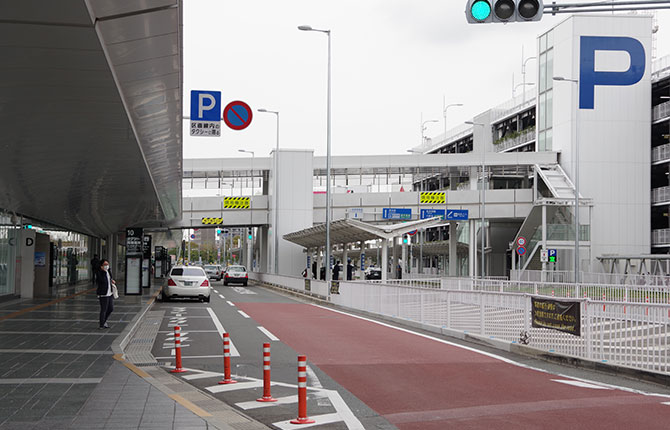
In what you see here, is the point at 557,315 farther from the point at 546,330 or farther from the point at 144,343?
the point at 144,343

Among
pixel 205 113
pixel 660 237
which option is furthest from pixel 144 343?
pixel 660 237

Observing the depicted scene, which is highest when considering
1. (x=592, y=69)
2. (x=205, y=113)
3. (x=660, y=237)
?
(x=592, y=69)

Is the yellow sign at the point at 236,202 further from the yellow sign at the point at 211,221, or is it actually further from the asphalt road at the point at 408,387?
the asphalt road at the point at 408,387

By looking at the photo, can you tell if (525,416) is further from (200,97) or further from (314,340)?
(200,97)

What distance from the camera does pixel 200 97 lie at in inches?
645

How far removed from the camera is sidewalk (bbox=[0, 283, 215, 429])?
7840mm

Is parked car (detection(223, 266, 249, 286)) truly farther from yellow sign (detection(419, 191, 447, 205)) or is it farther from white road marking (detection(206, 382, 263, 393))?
white road marking (detection(206, 382, 263, 393))

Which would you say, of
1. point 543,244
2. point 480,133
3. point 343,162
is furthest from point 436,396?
point 480,133

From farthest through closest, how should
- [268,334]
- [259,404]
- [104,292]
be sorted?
[104,292] < [268,334] < [259,404]

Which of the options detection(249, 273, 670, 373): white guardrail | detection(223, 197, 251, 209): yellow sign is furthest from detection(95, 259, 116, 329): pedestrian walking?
detection(223, 197, 251, 209): yellow sign

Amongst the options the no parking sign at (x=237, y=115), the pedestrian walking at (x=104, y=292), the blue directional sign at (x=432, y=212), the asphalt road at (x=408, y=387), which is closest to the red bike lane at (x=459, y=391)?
the asphalt road at (x=408, y=387)

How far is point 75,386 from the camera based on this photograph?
10.1 meters

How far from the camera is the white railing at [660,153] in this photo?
5522 cm

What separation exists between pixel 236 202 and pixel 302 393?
2064 inches
